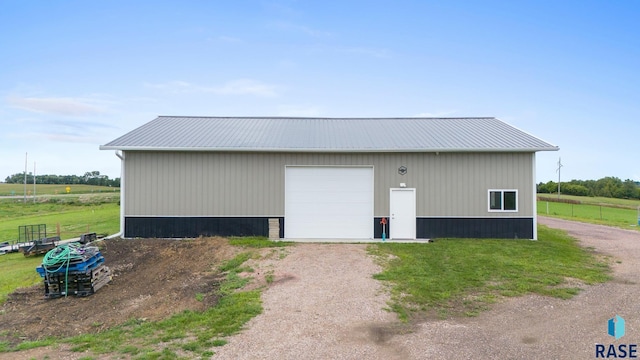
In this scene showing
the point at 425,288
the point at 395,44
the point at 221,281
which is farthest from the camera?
the point at 395,44

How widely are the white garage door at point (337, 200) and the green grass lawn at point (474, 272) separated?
1609 millimetres

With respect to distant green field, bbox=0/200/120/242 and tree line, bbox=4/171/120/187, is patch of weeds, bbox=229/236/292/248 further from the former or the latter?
tree line, bbox=4/171/120/187

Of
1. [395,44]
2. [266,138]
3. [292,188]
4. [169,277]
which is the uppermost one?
[395,44]

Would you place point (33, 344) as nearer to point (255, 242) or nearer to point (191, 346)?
point (191, 346)

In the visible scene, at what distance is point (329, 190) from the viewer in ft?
43.2

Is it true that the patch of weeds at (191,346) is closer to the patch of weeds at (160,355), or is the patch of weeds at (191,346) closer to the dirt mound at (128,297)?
the patch of weeds at (160,355)

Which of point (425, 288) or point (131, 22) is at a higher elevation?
point (131, 22)

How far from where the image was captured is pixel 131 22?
15.7m

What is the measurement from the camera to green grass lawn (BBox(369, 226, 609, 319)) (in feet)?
22.6

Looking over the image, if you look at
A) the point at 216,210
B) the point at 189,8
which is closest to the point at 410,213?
the point at 216,210

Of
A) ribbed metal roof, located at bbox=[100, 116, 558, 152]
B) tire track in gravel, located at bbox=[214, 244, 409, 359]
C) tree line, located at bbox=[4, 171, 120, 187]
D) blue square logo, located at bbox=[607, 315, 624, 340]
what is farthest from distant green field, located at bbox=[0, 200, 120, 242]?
tree line, located at bbox=[4, 171, 120, 187]

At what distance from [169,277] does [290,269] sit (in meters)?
2.99

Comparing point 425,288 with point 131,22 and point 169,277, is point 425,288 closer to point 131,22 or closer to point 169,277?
point 169,277

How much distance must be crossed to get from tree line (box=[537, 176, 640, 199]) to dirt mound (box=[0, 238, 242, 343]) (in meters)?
61.4
